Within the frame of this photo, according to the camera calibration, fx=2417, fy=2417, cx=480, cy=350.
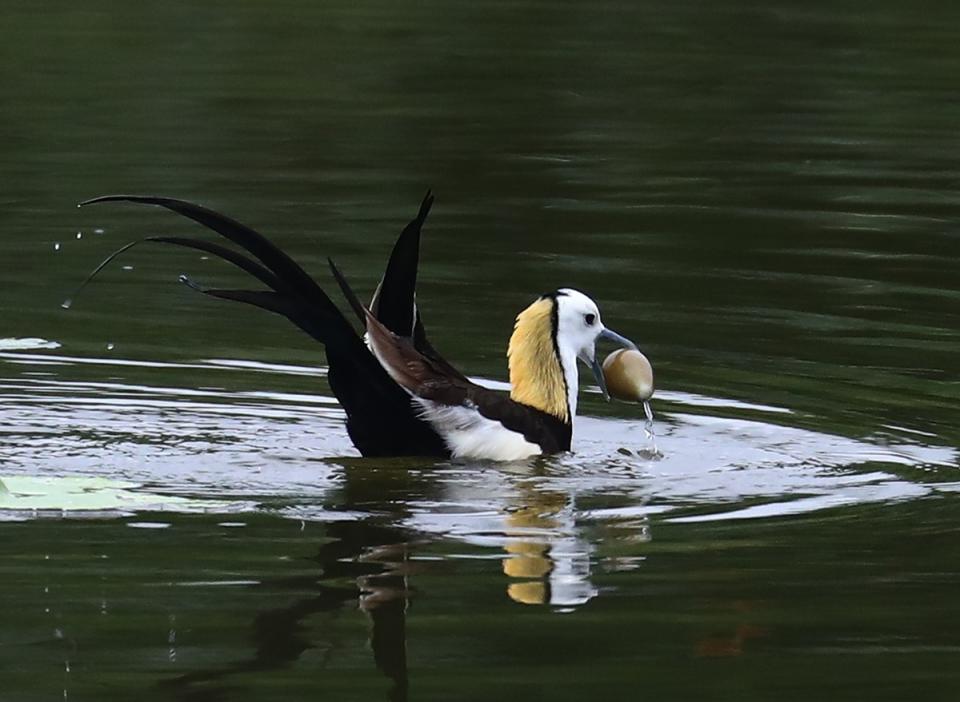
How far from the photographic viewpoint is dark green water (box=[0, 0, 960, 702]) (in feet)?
23.1

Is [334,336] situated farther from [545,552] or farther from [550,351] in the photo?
[545,552]

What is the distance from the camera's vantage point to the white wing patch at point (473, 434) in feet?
31.9

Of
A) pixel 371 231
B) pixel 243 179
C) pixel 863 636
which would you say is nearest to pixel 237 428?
pixel 863 636

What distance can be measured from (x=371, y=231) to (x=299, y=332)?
2.52 metres

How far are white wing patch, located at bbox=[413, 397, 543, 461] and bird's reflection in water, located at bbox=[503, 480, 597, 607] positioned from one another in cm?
47

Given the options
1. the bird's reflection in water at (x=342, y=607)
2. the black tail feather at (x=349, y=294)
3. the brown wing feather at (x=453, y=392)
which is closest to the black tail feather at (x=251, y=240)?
the black tail feather at (x=349, y=294)

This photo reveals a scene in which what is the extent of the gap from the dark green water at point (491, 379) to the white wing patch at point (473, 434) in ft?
0.63

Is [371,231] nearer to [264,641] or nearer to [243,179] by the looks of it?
[243,179]

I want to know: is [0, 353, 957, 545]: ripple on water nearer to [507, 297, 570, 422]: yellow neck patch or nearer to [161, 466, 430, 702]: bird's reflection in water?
[161, 466, 430, 702]: bird's reflection in water

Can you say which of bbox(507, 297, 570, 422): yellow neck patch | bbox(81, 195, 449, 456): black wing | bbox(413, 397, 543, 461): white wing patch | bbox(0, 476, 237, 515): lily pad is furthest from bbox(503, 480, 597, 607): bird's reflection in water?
bbox(0, 476, 237, 515): lily pad

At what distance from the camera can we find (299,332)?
1270 cm

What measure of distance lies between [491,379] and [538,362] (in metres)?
1.18

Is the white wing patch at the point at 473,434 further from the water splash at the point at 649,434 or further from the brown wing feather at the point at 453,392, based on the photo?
the water splash at the point at 649,434

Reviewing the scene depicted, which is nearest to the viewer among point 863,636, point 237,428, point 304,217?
point 863,636
